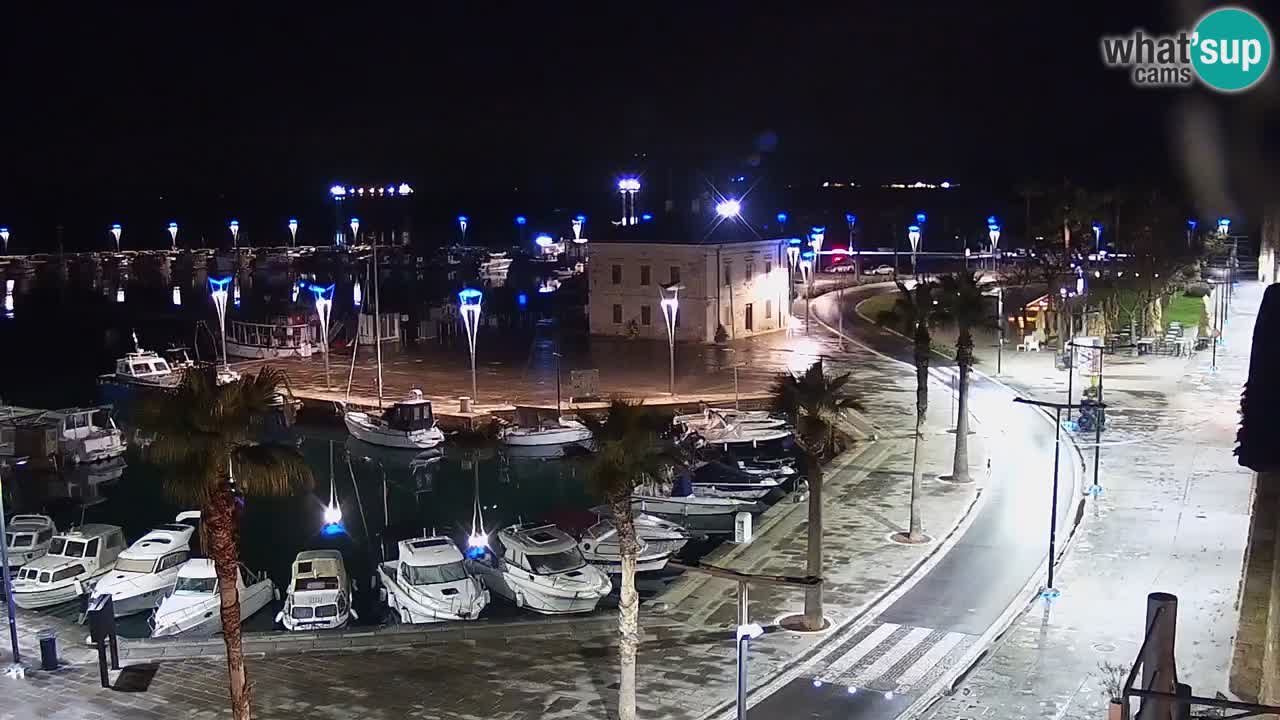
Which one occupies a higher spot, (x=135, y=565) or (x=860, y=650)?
(x=135, y=565)

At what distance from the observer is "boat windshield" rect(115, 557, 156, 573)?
31.9m

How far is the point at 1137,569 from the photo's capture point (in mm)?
28281

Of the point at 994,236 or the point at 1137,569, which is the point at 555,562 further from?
the point at 994,236

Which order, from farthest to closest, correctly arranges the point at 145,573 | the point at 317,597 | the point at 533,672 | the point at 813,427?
1. the point at 145,573
2. the point at 317,597
3. the point at 813,427
4. the point at 533,672

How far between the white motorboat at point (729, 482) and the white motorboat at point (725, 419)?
3971 millimetres

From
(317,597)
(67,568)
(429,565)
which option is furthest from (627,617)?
(67,568)

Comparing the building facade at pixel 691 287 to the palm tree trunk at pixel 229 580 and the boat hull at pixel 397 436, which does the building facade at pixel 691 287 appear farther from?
the palm tree trunk at pixel 229 580

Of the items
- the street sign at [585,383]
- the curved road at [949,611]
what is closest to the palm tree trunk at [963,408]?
the curved road at [949,611]

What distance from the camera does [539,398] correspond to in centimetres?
5753

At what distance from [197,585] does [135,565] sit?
347 centimetres

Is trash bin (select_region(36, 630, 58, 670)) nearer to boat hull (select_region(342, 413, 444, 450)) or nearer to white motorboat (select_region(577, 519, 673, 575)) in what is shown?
white motorboat (select_region(577, 519, 673, 575))

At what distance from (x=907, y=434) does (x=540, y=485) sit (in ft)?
48.7

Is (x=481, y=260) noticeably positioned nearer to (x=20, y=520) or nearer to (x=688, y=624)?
(x=20, y=520)

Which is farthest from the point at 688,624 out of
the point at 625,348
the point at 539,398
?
the point at 625,348
